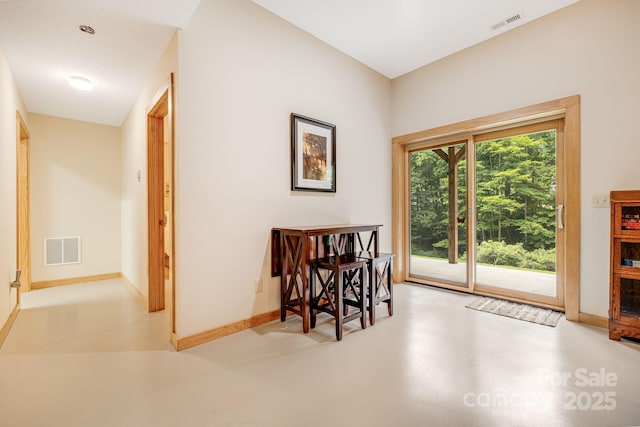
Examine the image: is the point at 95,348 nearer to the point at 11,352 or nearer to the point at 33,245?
the point at 11,352

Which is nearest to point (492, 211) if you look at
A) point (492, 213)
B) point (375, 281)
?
point (492, 213)

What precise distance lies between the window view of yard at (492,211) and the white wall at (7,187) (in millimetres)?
4444

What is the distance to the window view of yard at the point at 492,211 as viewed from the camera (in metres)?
3.09

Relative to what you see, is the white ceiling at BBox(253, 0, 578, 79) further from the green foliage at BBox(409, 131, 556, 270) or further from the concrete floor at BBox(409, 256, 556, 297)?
the concrete floor at BBox(409, 256, 556, 297)

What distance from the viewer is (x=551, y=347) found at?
2.18 metres

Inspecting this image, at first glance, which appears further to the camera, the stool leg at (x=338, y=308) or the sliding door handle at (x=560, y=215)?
the sliding door handle at (x=560, y=215)

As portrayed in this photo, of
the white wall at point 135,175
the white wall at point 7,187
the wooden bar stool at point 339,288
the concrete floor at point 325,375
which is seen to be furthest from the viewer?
the white wall at point 135,175

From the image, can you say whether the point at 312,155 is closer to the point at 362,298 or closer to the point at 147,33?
the point at 362,298

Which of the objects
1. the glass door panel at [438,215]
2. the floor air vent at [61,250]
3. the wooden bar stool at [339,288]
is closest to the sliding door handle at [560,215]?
the glass door panel at [438,215]

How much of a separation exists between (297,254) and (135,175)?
255 centimetres

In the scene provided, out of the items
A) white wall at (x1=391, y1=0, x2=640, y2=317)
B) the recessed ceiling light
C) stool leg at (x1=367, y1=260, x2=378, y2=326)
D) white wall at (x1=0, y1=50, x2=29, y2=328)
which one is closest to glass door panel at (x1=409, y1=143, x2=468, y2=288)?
white wall at (x1=391, y1=0, x2=640, y2=317)

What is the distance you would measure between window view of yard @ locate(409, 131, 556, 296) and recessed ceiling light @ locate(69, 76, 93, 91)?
4053 mm

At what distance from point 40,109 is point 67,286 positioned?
2483 millimetres

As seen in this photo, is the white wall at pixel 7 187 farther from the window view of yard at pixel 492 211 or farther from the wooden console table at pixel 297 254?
the window view of yard at pixel 492 211
